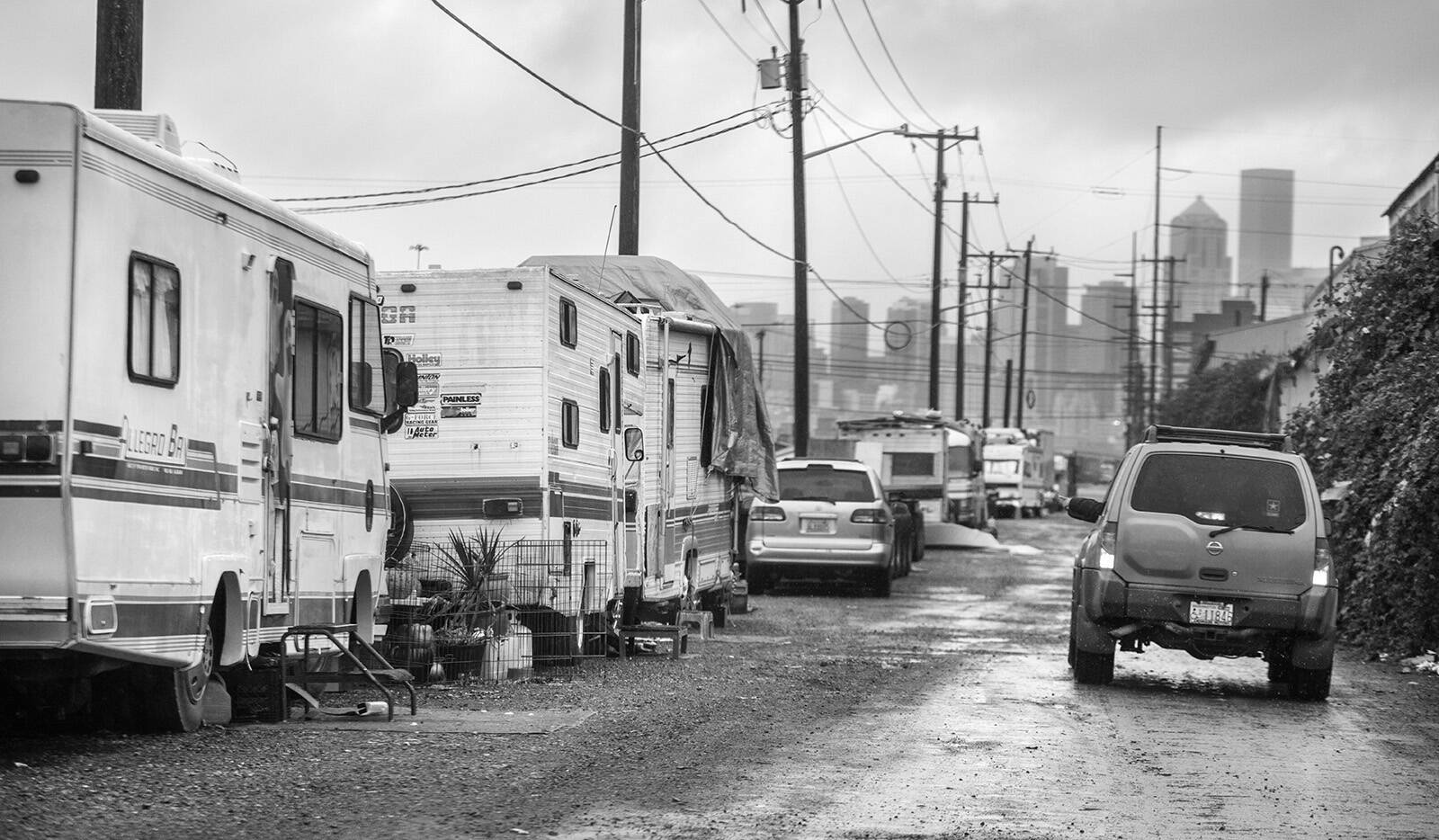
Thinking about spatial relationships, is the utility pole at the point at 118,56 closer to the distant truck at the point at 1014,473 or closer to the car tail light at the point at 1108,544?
the car tail light at the point at 1108,544

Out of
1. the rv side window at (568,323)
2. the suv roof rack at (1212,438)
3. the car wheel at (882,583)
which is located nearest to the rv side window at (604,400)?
the rv side window at (568,323)

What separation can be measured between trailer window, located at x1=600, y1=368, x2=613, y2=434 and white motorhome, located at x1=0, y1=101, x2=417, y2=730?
12.8 ft

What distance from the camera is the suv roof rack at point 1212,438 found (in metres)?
14.7

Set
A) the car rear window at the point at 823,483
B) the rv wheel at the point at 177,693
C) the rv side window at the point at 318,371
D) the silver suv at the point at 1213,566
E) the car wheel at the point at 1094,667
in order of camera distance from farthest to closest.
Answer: the car rear window at the point at 823,483, the car wheel at the point at 1094,667, the silver suv at the point at 1213,566, the rv side window at the point at 318,371, the rv wheel at the point at 177,693

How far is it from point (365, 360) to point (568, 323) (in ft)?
7.94

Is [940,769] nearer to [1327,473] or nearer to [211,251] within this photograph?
[211,251]

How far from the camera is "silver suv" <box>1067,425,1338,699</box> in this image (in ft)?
44.3

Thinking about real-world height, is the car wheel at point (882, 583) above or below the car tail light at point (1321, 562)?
below

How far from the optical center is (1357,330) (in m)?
20.7

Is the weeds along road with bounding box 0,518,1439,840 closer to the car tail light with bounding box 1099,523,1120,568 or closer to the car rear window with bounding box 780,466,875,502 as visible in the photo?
the car tail light with bounding box 1099,523,1120,568

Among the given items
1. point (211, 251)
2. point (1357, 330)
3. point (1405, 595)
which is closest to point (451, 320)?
point (211, 251)

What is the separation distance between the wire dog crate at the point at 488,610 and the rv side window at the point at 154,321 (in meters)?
4.34

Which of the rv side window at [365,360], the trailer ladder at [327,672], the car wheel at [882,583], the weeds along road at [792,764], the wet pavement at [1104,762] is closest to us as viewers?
the weeds along road at [792,764]

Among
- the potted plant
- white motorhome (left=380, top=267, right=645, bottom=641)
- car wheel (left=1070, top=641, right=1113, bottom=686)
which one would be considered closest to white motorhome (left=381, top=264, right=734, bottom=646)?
white motorhome (left=380, top=267, right=645, bottom=641)
